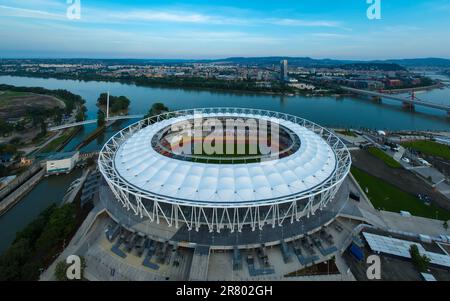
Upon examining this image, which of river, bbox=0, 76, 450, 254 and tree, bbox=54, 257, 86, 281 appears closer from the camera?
tree, bbox=54, 257, 86, 281

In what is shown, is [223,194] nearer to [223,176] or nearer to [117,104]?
[223,176]

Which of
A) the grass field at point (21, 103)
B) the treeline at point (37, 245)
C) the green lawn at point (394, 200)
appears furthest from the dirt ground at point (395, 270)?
the grass field at point (21, 103)

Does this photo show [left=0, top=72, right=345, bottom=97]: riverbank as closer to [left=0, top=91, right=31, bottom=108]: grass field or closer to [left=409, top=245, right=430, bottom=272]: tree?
[left=0, top=91, right=31, bottom=108]: grass field

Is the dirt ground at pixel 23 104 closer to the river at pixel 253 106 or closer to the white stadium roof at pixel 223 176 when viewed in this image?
the river at pixel 253 106

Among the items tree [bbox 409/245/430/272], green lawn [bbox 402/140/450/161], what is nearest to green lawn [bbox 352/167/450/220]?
tree [bbox 409/245/430/272]

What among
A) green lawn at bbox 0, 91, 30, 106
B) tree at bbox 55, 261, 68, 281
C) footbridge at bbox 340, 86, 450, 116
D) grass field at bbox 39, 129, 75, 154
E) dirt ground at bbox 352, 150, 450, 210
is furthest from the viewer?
green lawn at bbox 0, 91, 30, 106

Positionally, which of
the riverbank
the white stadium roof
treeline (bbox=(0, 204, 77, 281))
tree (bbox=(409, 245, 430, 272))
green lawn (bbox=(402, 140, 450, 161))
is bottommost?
tree (bbox=(409, 245, 430, 272))

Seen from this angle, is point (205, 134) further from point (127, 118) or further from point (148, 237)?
point (127, 118)
